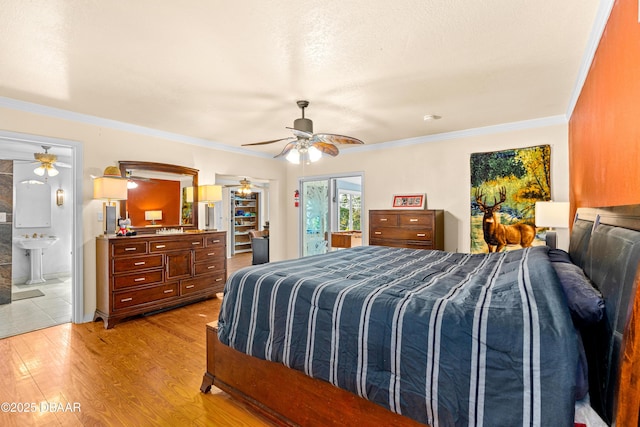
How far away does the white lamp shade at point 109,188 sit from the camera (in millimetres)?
3703

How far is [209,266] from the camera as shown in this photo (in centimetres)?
464

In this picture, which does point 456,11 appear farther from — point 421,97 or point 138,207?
point 138,207

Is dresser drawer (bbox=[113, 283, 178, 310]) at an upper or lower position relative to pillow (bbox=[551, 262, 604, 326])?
lower

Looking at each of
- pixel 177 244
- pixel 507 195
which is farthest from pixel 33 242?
pixel 507 195

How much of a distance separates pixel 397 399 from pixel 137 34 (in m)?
2.72

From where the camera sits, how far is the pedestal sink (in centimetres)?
548

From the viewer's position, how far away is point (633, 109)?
1491mm

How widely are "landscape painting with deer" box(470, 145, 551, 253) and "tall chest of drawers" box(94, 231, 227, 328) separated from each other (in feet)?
12.9

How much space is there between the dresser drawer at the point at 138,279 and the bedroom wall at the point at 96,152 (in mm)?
508

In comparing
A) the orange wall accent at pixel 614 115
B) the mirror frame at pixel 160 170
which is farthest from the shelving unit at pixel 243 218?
the orange wall accent at pixel 614 115

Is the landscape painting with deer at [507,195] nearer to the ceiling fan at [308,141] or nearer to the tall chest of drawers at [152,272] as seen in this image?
the ceiling fan at [308,141]

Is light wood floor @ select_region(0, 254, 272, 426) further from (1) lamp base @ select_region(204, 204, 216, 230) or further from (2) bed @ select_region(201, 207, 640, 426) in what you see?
(1) lamp base @ select_region(204, 204, 216, 230)

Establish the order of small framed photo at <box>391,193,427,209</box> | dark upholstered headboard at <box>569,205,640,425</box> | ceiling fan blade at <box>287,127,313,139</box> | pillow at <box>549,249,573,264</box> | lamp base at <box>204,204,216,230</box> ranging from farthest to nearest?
lamp base at <box>204,204,216,230</box> → small framed photo at <box>391,193,427,209</box> → ceiling fan blade at <box>287,127,313,139</box> → pillow at <box>549,249,573,264</box> → dark upholstered headboard at <box>569,205,640,425</box>

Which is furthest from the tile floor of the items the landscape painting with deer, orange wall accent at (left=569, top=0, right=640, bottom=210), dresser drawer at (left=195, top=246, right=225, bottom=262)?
the landscape painting with deer
